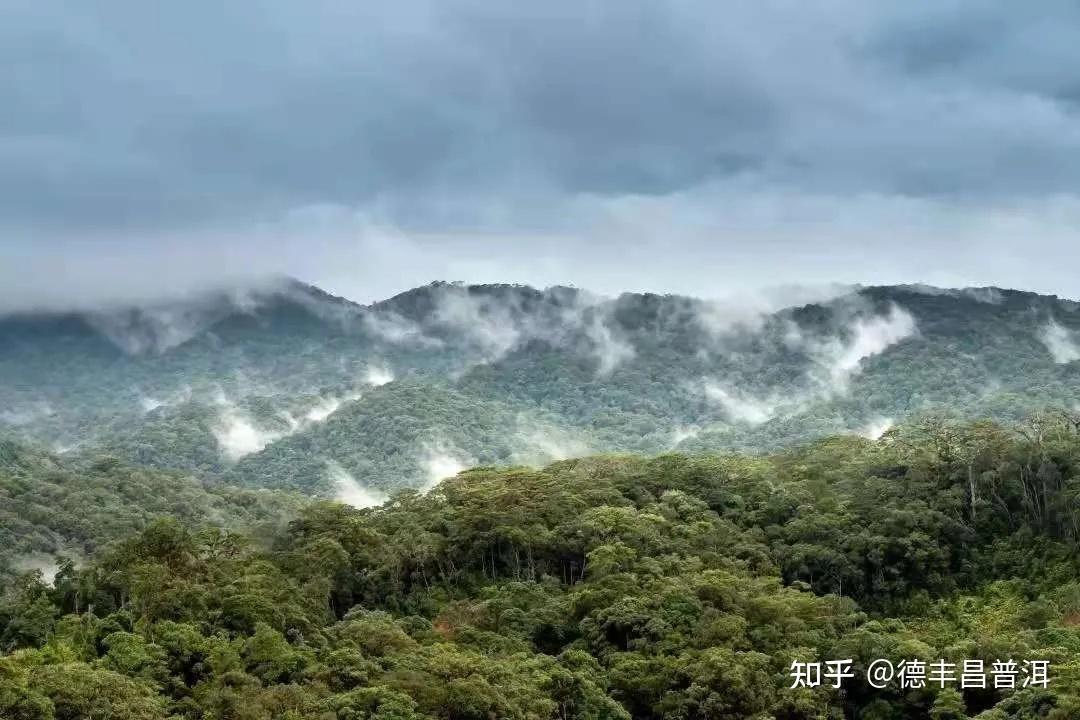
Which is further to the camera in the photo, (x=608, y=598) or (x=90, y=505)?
(x=90, y=505)

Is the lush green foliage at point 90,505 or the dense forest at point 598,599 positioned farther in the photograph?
the lush green foliage at point 90,505

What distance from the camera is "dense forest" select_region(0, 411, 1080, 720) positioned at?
135 ft

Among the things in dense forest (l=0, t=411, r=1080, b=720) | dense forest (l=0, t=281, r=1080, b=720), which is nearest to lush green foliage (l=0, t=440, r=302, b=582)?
dense forest (l=0, t=281, r=1080, b=720)

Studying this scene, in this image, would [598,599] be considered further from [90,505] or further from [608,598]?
[90,505]

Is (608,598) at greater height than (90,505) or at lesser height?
lesser

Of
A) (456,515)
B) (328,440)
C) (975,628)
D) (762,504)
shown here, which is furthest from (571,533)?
(328,440)

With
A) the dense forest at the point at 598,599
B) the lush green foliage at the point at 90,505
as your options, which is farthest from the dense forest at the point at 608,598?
the lush green foliage at the point at 90,505

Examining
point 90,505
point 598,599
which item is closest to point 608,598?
point 598,599

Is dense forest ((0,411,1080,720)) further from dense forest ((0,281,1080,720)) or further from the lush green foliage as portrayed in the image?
the lush green foliage

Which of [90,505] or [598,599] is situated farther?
[90,505]

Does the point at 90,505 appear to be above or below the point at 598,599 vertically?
above

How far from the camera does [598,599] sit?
50.3 m

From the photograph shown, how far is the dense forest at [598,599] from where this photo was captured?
1617 inches

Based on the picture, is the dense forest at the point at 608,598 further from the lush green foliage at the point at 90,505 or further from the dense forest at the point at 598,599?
the lush green foliage at the point at 90,505
